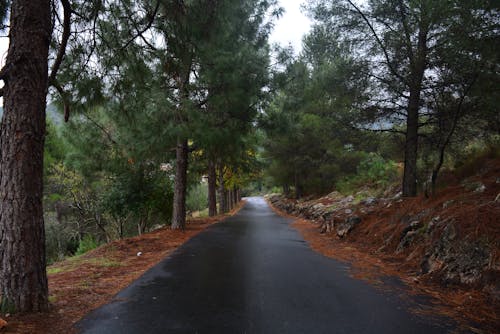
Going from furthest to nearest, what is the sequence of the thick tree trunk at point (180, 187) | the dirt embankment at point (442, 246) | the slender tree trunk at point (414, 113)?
the thick tree trunk at point (180, 187), the slender tree trunk at point (414, 113), the dirt embankment at point (442, 246)

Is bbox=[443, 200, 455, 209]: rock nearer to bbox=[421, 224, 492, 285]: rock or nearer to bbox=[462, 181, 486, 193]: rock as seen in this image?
bbox=[462, 181, 486, 193]: rock

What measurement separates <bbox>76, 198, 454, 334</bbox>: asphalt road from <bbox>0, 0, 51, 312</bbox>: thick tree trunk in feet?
2.65

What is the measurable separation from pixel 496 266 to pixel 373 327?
202cm

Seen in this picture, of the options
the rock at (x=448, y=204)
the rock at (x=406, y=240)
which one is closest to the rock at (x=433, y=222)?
the rock at (x=406, y=240)

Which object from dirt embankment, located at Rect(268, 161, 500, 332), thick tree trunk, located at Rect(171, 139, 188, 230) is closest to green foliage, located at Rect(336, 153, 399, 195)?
dirt embankment, located at Rect(268, 161, 500, 332)

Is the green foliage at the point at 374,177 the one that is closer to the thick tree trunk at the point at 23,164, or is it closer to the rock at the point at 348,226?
the rock at the point at 348,226

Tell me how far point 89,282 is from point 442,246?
220 inches

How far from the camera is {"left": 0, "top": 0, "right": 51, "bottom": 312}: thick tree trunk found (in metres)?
3.33

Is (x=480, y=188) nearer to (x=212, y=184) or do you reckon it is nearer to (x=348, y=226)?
(x=348, y=226)

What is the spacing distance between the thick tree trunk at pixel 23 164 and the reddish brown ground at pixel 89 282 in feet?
0.85

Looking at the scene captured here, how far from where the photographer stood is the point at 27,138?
135 inches

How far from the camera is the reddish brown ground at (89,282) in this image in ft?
10.4

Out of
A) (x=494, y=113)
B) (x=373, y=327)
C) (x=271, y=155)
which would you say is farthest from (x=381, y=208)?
(x=271, y=155)

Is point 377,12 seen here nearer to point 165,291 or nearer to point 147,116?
point 147,116
